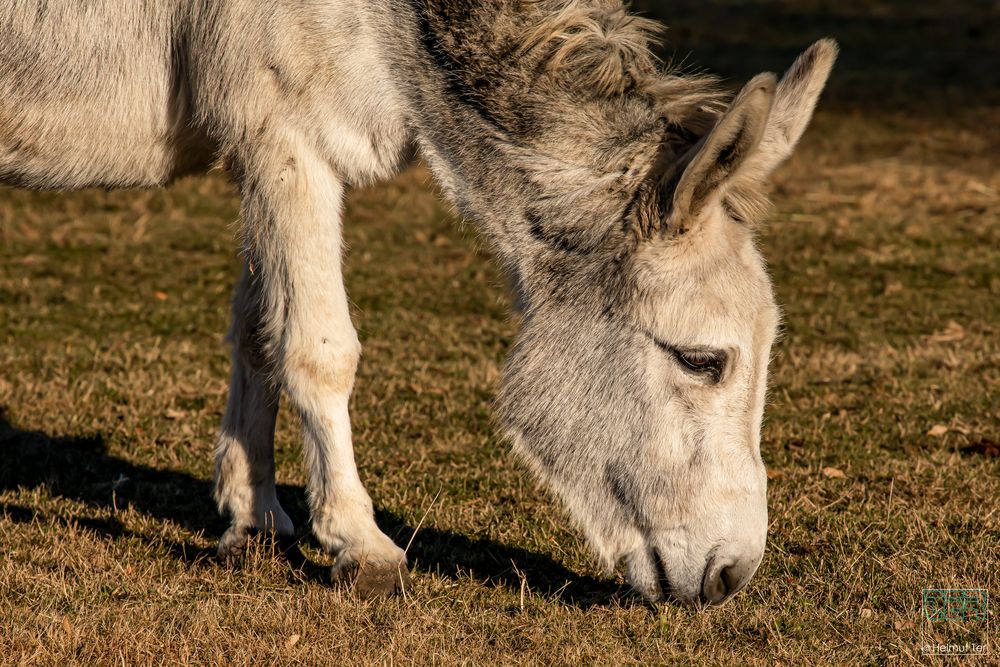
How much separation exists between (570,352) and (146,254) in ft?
21.4

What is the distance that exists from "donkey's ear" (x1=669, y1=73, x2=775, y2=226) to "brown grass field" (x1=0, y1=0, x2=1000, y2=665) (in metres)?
1.43

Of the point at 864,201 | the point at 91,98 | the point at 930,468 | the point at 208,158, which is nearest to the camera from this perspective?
the point at 91,98

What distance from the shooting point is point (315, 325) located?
Answer: 14.0 ft

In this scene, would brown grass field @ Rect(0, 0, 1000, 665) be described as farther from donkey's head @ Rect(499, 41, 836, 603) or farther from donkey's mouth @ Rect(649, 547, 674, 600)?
donkey's head @ Rect(499, 41, 836, 603)

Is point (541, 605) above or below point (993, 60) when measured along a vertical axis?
above

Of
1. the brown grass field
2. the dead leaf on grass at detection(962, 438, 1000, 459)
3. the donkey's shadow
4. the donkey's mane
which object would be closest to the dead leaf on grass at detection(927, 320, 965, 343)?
the brown grass field

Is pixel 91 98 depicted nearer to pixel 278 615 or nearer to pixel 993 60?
pixel 278 615

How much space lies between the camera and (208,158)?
4.57m

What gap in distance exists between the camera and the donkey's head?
3898 millimetres

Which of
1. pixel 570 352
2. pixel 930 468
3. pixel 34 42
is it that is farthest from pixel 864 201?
pixel 34 42

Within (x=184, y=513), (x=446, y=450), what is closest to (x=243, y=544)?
(x=184, y=513)

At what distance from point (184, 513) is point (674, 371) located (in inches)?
96.9

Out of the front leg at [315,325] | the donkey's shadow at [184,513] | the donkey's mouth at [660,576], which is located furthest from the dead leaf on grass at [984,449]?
the front leg at [315,325]

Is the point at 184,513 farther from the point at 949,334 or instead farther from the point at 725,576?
the point at 949,334
